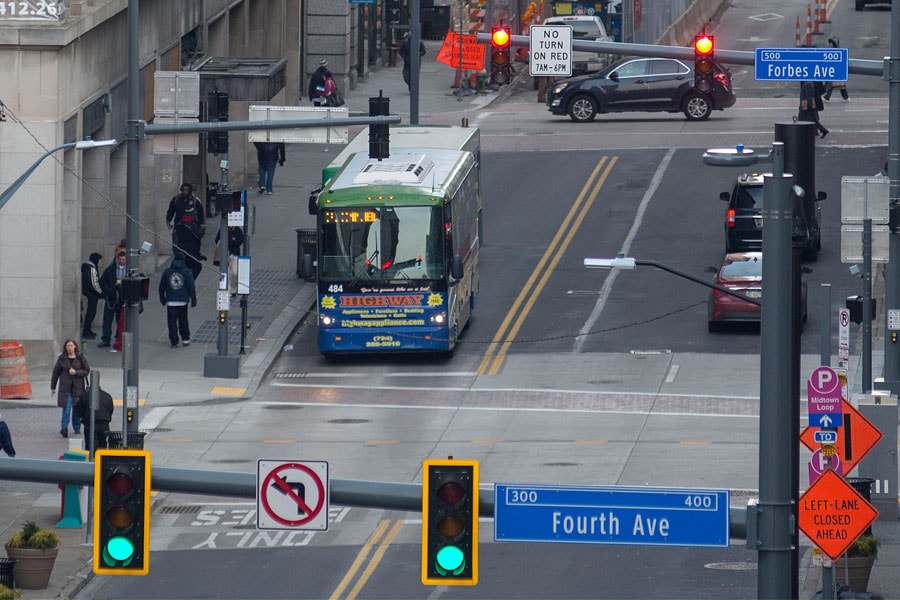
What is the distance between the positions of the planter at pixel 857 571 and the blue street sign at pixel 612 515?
915cm

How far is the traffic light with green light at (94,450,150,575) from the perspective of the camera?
11664mm

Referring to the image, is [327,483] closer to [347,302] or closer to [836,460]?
[836,460]

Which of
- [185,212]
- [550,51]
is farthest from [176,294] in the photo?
[550,51]

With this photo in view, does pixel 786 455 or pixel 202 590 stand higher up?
pixel 786 455

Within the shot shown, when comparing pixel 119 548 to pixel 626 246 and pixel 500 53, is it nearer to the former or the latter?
pixel 500 53

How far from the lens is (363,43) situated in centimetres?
6631

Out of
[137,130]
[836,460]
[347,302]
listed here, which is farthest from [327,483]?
[347,302]

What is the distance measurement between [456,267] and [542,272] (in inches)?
288

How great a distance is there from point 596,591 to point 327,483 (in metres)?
9.74

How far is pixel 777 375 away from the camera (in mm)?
12047

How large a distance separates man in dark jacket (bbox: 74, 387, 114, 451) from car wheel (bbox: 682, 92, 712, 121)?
30313mm

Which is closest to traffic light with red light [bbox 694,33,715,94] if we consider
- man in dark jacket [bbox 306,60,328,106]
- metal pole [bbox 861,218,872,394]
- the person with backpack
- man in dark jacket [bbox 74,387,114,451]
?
metal pole [bbox 861,218,872,394]

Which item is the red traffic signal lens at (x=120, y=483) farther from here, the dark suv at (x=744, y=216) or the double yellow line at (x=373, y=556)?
the dark suv at (x=744, y=216)

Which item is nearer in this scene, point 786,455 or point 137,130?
point 786,455
